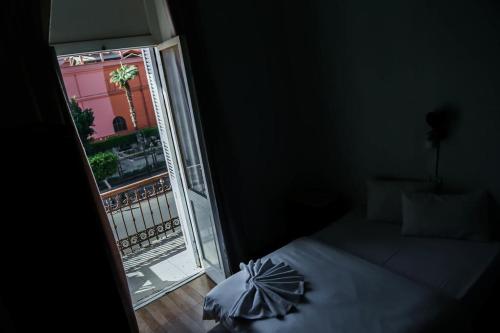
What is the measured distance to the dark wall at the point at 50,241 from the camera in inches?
61.6

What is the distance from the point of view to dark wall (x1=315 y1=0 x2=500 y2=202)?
2.31 meters

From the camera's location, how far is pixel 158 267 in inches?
152

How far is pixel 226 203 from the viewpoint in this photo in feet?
9.91

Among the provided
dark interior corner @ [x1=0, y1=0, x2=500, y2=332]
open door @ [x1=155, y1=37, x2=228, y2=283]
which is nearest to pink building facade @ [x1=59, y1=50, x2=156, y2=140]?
open door @ [x1=155, y1=37, x2=228, y2=283]

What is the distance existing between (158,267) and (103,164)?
11.9 ft

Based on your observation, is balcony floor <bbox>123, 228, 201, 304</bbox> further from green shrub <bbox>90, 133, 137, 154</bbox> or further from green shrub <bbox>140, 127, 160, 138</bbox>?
green shrub <bbox>140, 127, 160, 138</bbox>

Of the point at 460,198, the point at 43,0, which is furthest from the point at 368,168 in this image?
the point at 43,0

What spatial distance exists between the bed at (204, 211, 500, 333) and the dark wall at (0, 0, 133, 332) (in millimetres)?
743

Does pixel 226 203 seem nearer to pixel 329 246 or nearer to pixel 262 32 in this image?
pixel 329 246

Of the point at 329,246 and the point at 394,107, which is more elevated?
the point at 394,107

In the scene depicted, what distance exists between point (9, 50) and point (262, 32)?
213 centimetres

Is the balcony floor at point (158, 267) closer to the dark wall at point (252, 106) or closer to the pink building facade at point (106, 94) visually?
the dark wall at point (252, 106)

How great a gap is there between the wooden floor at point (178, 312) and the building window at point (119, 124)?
712 centimetres

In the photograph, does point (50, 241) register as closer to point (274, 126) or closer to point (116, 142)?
point (274, 126)
